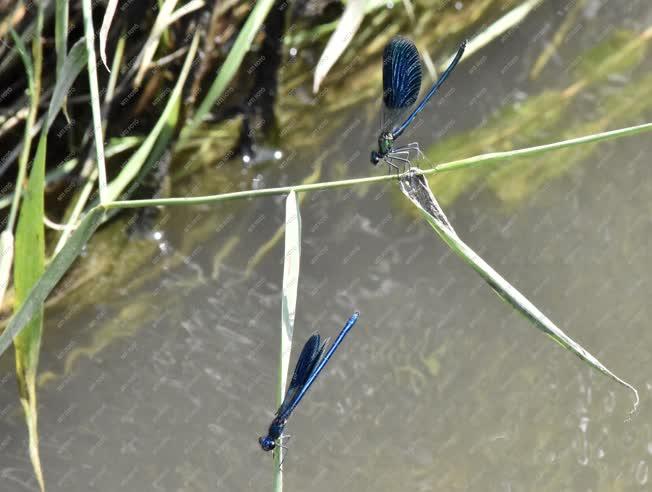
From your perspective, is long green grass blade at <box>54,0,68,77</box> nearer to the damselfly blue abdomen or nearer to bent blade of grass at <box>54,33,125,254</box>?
bent blade of grass at <box>54,33,125,254</box>

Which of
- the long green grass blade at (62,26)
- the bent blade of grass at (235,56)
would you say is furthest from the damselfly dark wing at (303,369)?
the bent blade of grass at (235,56)

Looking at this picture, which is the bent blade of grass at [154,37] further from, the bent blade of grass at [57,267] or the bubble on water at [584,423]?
the bubble on water at [584,423]

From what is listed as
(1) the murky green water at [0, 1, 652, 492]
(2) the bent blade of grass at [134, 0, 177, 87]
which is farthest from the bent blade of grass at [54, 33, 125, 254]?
(1) the murky green water at [0, 1, 652, 492]

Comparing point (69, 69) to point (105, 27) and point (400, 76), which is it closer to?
point (105, 27)

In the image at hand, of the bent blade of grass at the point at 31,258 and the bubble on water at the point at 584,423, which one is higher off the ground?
the bent blade of grass at the point at 31,258

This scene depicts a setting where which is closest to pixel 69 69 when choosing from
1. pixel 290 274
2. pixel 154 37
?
pixel 290 274
